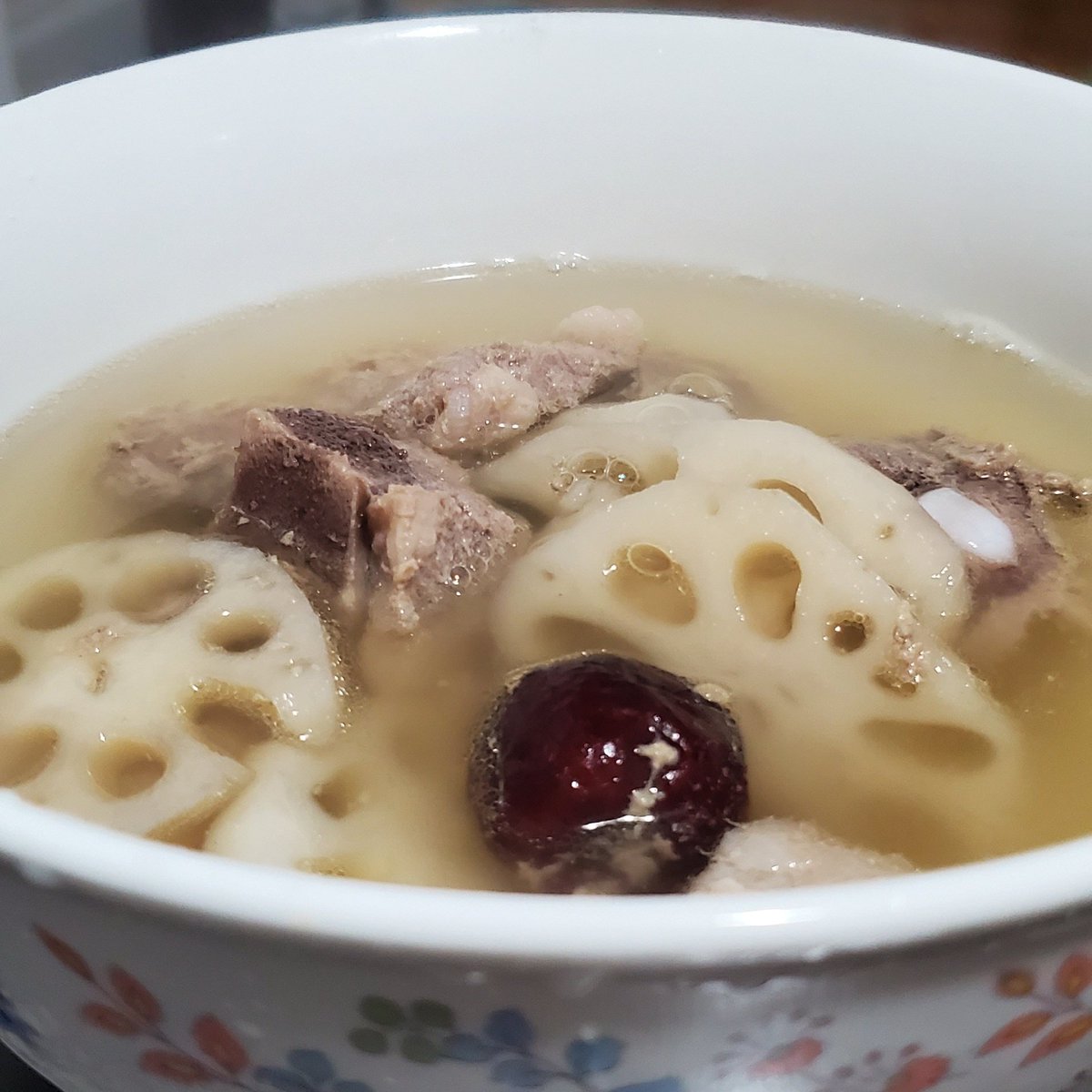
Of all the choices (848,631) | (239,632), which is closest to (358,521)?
(239,632)

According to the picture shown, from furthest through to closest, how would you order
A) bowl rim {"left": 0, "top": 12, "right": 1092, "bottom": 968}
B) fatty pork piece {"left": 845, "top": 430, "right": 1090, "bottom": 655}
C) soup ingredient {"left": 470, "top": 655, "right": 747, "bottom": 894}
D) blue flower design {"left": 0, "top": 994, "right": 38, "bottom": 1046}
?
fatty pork piece {"left": 845, "top": 430, "right": 1090, "bottom": 655} → soup ingredient {"left": 470, "top": 655, "right": 747, "bottom": 894} → blue flower design {"left": 0, "top": 994, "right": 38, "bottom": 1046} → bowl rim {"left": 0, "top": 12, "right": 1092, "bottom": 968}

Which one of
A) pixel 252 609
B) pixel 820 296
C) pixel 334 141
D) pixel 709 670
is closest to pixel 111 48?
pixel 334 141

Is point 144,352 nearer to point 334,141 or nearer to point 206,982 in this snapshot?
point 334,141

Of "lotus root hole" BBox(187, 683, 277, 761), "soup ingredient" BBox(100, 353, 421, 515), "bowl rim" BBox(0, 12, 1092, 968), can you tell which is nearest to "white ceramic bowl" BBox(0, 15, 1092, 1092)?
"bowl rim" BBox(0, 12, 1092, 968)

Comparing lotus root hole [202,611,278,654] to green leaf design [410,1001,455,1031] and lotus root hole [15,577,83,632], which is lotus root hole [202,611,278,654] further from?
green leaf design [410,1001,455,1031]

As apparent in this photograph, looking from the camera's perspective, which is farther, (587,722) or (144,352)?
(144,352)
